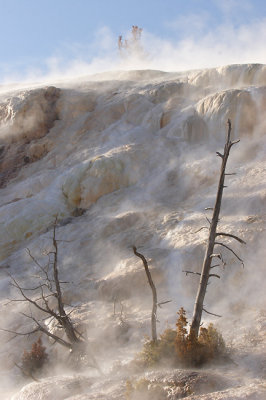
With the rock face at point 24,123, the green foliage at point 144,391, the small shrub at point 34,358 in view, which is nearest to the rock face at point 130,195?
the rock face at point 24,123

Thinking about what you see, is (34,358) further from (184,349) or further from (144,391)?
(144,391)

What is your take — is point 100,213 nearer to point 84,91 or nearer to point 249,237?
point 249,237

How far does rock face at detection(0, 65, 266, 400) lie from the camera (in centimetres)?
1037

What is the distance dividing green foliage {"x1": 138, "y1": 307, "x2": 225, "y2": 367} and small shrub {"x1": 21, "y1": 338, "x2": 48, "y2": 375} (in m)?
2.95

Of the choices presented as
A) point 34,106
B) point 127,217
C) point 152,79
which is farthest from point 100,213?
point 152,79

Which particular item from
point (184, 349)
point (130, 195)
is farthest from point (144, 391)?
point (130, 195)

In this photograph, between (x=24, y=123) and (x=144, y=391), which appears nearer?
(x=144, y=391)

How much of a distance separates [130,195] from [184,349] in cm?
911

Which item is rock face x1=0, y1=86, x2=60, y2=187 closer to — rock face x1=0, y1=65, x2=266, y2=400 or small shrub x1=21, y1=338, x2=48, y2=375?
rock face x1=0, y1=65, x2=266, y2=400

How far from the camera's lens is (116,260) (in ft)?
42.3

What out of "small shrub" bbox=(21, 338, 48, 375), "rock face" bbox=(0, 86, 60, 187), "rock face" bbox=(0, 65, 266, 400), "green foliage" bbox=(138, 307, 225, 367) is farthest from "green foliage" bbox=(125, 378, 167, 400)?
"rock face" bbox=(0, 86, 60, 187)

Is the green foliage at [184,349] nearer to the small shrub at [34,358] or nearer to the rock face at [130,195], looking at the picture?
the rock face at [130,195]

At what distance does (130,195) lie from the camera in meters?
16.2

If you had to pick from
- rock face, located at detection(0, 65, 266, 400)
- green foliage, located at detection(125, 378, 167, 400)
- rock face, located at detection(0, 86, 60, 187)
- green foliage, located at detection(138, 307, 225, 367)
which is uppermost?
rock face, located at detection(0, 86, 60, 187)
